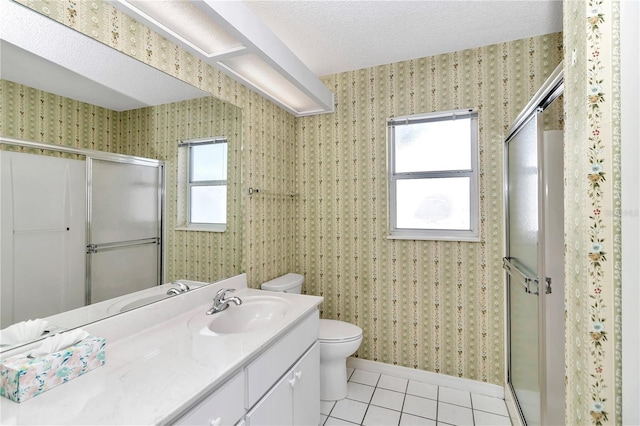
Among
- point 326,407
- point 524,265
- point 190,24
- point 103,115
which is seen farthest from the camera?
point 326,407

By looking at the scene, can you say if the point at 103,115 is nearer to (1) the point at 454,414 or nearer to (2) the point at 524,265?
(2) the point at 524,265

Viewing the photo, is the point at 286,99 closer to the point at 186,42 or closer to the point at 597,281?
the point at 186,42

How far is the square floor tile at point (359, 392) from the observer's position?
2152mm

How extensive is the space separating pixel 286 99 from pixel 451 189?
1.52 meters

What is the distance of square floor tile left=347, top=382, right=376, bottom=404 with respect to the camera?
2.15 meters

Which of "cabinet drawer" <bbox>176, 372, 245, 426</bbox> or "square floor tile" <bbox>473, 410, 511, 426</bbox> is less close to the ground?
"cabinet drawer" <bbox>176, 372, 245, 426</bbox>

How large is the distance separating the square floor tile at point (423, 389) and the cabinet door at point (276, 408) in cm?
118

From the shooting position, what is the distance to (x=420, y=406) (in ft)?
6.78

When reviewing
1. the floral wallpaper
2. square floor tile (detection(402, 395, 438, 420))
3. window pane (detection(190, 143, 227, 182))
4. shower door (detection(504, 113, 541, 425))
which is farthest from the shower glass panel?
window pane (detection(190, 143, 227, 182))

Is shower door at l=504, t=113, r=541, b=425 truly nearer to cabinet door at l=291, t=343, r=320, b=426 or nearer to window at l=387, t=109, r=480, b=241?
window at l=387, t=109, r=480, b=241

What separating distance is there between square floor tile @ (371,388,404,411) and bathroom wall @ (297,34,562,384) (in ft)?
0.89

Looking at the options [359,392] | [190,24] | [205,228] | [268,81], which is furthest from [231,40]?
[359,392]

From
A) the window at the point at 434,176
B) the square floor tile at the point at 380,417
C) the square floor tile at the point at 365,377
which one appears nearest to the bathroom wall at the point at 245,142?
the window at the point at 434,176

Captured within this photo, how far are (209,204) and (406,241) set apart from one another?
152cm
